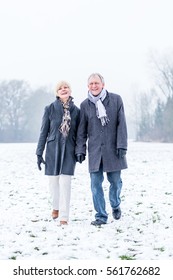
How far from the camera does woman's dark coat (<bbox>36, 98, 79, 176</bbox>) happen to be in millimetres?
6262

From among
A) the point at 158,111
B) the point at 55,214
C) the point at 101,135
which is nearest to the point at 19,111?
the point at 158,111

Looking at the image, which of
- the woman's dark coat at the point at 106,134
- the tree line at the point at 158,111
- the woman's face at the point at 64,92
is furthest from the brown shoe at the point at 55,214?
the tree line at the point at 158,111

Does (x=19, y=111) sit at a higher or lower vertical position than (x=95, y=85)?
higher

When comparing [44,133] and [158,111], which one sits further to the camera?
[158,111]

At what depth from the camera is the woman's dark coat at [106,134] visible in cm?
620

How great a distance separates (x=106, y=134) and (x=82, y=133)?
0.36 metres

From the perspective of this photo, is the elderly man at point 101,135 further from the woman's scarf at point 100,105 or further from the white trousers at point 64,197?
the white trousers at point 64,197

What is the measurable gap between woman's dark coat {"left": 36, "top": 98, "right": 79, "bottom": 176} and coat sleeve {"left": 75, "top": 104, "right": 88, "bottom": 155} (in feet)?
0.30

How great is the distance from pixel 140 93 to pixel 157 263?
3674 inches

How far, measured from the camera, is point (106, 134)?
623 cm

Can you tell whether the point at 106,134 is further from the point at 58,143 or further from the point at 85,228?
the point at 85,228

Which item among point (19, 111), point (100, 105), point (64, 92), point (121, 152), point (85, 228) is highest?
point (19, 111)

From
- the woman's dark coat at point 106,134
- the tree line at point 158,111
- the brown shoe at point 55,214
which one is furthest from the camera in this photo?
the tree line at point 158,111

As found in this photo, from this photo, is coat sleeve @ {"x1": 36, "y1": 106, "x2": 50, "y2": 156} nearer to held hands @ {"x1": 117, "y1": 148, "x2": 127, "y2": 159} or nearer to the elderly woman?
the elderly woman
